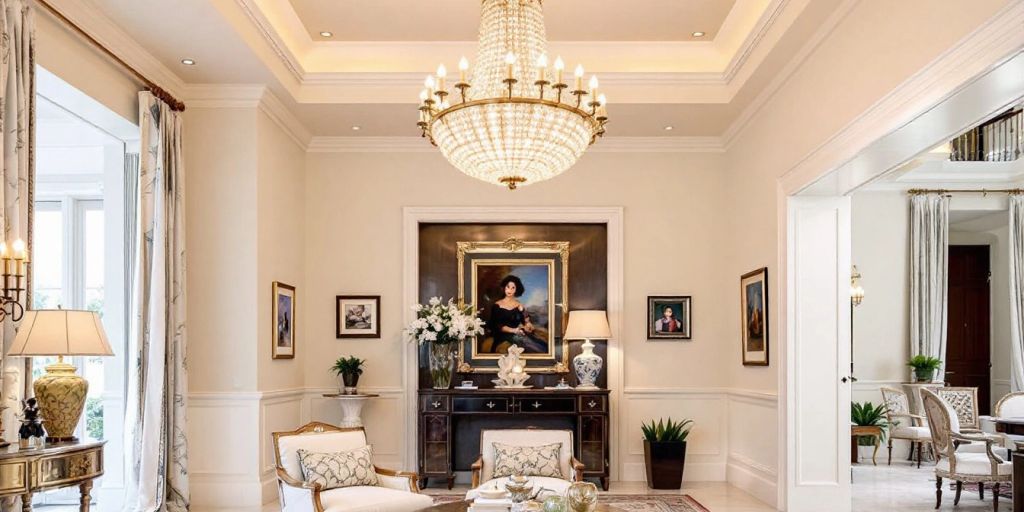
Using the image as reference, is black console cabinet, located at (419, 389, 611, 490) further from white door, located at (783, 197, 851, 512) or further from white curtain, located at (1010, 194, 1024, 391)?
white curtain, located at (1010, 194, 1024, 391)

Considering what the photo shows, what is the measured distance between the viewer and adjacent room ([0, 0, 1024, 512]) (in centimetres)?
514

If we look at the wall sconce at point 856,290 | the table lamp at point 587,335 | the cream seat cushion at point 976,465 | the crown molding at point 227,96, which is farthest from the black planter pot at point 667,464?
Answer: the crown molding at point 227,96

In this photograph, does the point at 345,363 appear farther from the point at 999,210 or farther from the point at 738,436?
the point at 999,210

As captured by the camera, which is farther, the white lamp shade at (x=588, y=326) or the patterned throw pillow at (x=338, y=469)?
the white lamp shade at (x=588, y=326)

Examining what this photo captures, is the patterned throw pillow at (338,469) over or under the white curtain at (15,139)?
under

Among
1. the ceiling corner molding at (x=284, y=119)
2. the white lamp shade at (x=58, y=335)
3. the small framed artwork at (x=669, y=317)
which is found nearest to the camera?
the white lamp shade at (x=58, y=335)

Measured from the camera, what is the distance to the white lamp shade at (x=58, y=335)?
4777mm

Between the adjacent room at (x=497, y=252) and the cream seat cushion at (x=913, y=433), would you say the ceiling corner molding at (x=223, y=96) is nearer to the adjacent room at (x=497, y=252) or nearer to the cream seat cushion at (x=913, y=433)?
the adjacent room at (x=497, y=252)

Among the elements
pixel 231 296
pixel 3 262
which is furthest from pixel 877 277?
pixel 3 262

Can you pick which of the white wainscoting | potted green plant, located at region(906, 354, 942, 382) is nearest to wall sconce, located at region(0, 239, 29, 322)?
the white wainscoting

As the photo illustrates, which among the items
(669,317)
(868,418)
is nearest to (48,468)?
(669,317)

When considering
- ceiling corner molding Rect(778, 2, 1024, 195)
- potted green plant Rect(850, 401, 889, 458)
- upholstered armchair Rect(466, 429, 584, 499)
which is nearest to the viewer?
ceiling corner molding Rect(778, 2, 1024, 195)

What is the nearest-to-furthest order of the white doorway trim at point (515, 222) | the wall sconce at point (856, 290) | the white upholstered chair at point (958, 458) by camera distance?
the white upholstered chair at point (958, 458) → the white doorway trim at point (515, 222) → the wall sconce at point (856, 290)

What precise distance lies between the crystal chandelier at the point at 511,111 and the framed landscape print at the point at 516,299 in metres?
4.54
